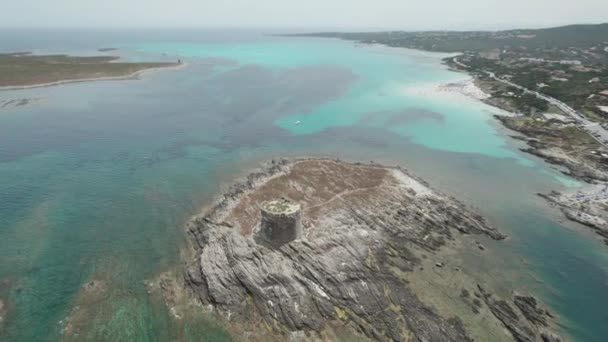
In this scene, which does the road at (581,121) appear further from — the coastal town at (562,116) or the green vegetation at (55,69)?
the green vegetation at (55,69)

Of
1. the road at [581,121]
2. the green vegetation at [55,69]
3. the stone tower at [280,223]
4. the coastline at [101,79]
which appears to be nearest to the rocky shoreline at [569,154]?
the road at [581,121]

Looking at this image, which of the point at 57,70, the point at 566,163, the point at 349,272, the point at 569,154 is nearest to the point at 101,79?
the point at 57,70

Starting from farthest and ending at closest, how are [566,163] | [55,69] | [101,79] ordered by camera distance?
[55,69] → [101,79] → [566,163]

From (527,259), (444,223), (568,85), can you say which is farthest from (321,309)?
(568,85)

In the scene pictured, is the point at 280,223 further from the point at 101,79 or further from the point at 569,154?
the point at 101,79

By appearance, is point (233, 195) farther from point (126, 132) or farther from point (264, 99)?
point (264, 99)

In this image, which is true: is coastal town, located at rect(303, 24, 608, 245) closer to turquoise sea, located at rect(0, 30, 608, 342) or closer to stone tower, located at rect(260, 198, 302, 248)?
turquoise sea, located at rect(0, 30, 608, 342)
